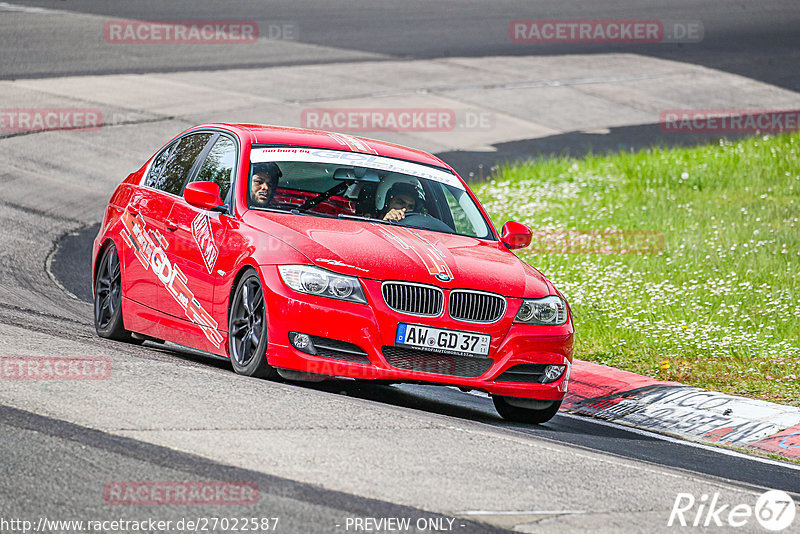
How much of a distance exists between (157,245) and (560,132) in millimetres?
14658

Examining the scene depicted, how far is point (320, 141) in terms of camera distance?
8.94m

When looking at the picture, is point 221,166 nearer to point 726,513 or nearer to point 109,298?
point 109,298

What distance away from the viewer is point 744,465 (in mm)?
7727

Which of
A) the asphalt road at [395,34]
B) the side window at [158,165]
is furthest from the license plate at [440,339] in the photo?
the asphalt road at [395,34]

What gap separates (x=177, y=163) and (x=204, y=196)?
4.33 ft

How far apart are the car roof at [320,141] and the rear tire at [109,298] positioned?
1316mm

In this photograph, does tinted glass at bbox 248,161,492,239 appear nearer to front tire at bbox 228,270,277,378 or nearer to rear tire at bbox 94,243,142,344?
front tire at bbox 228,270,277,378

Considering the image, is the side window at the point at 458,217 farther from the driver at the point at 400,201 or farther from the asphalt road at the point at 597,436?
the asphalt road at the point at 597,436

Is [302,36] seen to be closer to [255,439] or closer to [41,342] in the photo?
[41,342]

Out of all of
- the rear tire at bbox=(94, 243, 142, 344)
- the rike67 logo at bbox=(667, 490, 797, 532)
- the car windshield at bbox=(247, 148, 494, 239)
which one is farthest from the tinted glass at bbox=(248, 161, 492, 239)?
the rike67 logo at bbox=(667, 490, 797, 532)

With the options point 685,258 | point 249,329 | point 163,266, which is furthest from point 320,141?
point 685,258

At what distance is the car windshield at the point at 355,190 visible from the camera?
839 centimetres

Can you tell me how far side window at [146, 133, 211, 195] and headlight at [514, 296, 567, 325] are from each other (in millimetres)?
2795

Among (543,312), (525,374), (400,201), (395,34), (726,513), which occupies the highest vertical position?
(395,34)
